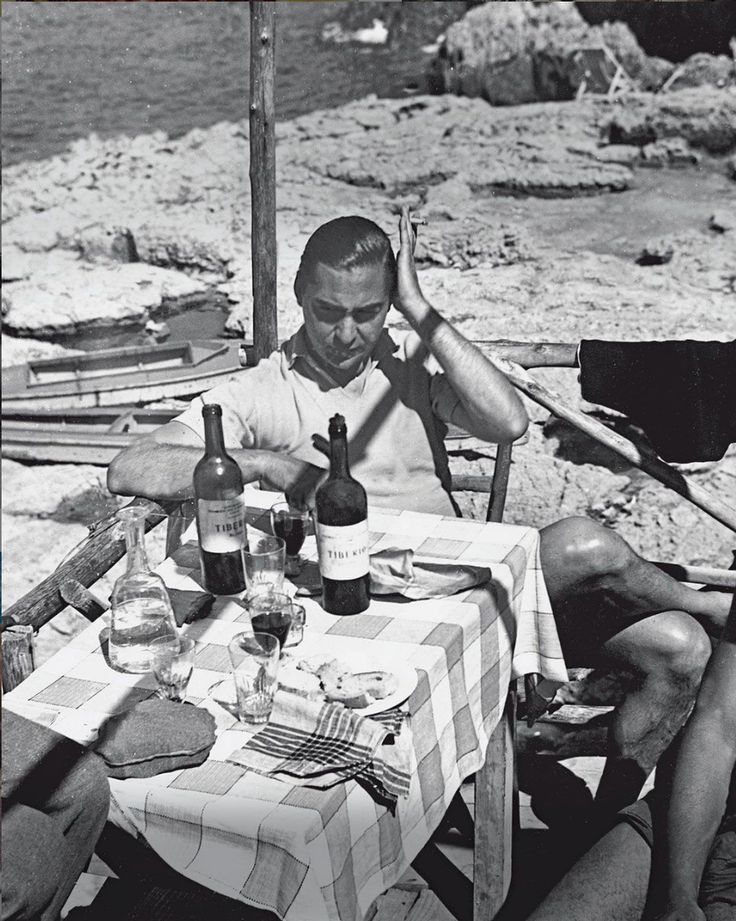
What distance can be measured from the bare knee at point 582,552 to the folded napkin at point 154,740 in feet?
4.08

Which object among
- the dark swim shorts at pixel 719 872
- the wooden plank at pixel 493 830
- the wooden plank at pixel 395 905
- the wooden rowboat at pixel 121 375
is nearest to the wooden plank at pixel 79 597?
the wooden plank at pixel 493 830

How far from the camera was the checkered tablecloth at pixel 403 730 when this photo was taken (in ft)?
4.84

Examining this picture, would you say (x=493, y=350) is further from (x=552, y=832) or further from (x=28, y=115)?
(x=28, y=115)

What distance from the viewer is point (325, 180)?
13141 millimetres

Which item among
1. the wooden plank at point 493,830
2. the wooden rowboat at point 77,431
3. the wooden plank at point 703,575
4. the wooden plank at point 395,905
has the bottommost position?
the wooden rowboat at point 77,431

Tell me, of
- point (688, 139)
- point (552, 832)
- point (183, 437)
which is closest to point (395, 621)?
point (183, 437)

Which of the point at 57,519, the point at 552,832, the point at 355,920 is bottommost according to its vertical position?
the point at 57,519

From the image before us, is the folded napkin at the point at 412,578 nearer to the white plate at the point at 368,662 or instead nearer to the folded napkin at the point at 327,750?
the white plate at the point at 368,662

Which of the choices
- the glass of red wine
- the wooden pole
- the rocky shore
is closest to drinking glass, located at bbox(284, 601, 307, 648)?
the glass of red wine

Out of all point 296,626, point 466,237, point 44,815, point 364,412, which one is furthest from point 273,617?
point 466,237

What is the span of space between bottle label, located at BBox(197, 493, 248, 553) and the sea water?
209mm

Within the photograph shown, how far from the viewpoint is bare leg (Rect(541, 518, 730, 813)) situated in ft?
8.76

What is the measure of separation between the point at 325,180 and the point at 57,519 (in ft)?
26.9

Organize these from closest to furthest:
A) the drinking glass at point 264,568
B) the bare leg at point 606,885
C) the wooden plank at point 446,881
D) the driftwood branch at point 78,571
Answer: the bare leg at point 606,885, the drinking glass at point 264,568, the driftwood branch at point 78,571, the wooden plank at point 446,881
